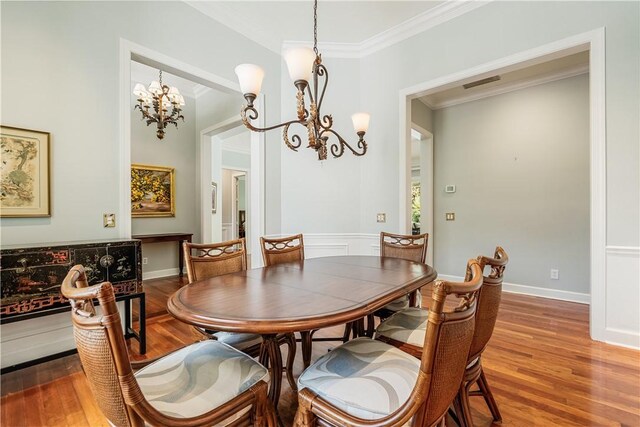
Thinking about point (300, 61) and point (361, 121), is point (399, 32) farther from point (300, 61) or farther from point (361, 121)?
point (300, 61)

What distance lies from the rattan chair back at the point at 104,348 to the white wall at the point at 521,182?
4.54 metres

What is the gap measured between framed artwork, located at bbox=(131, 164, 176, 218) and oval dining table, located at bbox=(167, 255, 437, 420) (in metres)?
3.53

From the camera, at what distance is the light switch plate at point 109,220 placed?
2373 millimetres

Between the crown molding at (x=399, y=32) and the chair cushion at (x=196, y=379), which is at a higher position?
the crown molding at (x=399, y=32)

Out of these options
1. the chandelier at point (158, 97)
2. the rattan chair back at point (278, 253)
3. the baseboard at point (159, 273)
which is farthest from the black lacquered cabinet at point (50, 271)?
the baseboard at point (159, 273)

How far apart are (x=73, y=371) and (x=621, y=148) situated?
4.56 meters

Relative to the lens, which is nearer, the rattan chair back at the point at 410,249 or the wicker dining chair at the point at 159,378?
the wicker dining chair at the point at 159,378

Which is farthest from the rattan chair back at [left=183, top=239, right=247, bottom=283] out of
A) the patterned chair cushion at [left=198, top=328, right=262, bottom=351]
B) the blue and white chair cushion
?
the blue and white chair cushion

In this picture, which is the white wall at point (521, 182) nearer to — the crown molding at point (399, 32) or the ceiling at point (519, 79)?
the ceiling at point (519, 79)

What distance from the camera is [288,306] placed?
3.84 feet

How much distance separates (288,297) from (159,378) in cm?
56

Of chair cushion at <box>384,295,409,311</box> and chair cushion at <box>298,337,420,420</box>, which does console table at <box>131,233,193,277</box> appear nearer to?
chair cushion at <box>384,295,409,311</box>

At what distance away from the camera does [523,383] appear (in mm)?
1876

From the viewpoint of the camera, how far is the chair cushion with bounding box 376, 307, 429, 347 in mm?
1477
